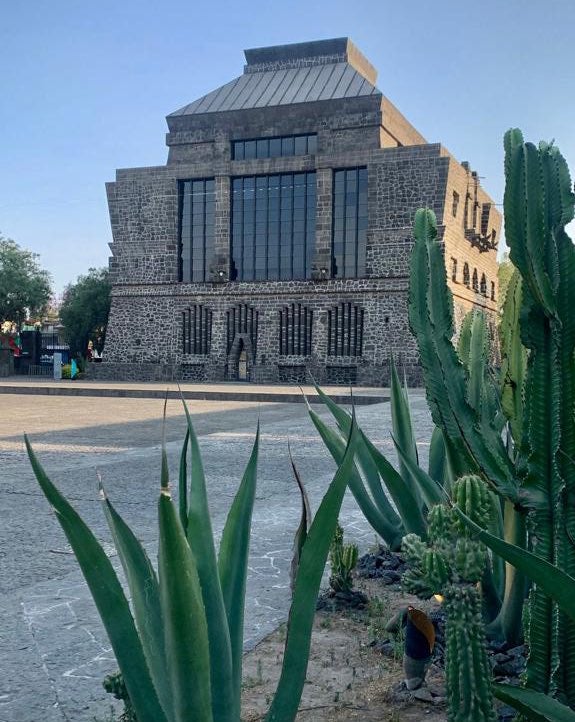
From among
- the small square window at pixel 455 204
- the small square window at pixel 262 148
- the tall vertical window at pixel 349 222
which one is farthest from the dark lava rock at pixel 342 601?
the small square window at pixel 262 148

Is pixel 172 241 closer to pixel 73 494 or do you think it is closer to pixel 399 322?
pixel 399 322

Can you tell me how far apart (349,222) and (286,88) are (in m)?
6.87

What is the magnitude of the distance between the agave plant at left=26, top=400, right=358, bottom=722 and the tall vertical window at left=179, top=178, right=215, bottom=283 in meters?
29.8

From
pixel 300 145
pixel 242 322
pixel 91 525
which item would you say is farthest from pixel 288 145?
pixel 91 525

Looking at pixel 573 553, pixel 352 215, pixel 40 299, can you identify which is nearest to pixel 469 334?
pixel 573 553

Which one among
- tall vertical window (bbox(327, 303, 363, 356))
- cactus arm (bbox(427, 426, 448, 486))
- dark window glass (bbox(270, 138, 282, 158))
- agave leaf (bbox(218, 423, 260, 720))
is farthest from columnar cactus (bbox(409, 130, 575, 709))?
dark window glass (bbox(270, 138, 282, 158))

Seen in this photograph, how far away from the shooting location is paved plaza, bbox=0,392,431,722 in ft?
6.61

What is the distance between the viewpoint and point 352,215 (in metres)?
28.8

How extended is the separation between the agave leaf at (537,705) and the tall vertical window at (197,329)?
29.3m

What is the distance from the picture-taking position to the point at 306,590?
4.25 feet

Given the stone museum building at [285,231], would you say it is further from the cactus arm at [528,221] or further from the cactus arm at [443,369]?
the cactus arm at [528,221]

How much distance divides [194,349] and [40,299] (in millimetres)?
→ 9608

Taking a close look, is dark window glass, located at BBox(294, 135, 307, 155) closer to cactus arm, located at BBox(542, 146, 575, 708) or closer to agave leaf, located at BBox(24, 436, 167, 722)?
cactus arm, located at BBox(542, 146, 575, 708)

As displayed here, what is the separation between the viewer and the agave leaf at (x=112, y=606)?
122 centimetres
